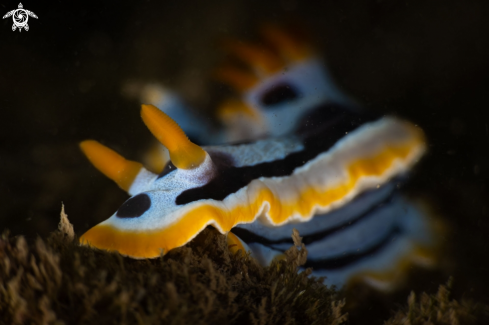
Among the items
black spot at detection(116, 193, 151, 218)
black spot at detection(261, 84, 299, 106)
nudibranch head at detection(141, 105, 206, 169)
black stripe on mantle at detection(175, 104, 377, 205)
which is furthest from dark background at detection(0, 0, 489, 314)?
black spot at detection(116, 193, 151, 218)

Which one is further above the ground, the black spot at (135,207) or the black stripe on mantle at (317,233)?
the black spot at (135,207)

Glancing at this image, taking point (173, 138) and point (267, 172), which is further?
point (267, 172)

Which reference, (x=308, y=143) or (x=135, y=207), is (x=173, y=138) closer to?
(x=135, y=207)

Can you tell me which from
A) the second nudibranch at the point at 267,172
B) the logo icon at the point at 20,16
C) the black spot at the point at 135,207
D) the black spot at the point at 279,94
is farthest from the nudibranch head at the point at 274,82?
the logo icon at the point at 20,16

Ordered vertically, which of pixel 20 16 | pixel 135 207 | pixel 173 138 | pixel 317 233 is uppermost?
pixel 20 16

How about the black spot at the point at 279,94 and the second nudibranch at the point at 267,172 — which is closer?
the second nudibranch at the point at 267,172

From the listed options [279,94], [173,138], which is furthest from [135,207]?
[279,94]

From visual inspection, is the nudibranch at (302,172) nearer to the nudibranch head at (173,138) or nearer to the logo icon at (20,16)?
the nudibranch head at (173,138)

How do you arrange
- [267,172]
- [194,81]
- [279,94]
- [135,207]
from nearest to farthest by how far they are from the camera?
1. [135,207]
2. [267,172]
3. [279,94]
4. [194,81]
